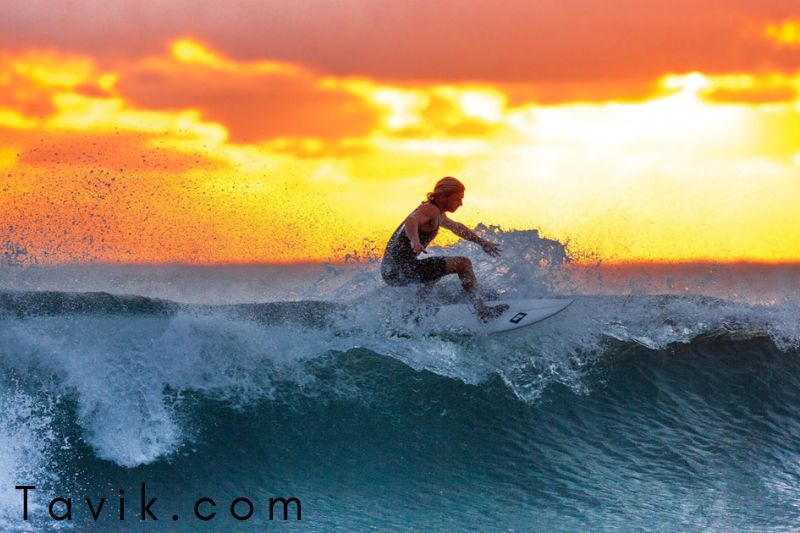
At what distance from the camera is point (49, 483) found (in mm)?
5508

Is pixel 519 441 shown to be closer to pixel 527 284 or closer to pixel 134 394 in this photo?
pixel 527 284

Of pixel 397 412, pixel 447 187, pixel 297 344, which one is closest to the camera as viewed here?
pixel 447 187

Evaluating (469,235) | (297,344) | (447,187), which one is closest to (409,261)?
(469,235)

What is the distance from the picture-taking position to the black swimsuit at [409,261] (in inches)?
279

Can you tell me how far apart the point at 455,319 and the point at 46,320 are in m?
3.64

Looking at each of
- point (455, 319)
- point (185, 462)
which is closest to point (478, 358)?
point (455, 319)

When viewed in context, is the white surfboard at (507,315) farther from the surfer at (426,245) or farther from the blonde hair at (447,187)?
the blonde hair at (447,187)

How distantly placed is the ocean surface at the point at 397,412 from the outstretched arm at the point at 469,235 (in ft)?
2.26

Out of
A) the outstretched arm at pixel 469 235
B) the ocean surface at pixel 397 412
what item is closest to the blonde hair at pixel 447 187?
the outstretched arm at pixel 469 235

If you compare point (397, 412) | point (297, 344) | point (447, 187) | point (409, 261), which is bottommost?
point (397, 412)

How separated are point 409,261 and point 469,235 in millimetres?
601

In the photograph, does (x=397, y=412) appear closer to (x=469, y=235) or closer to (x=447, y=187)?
(x=469, y=235)

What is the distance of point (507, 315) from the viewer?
7559mm

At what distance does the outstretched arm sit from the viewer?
7117 millimetres
